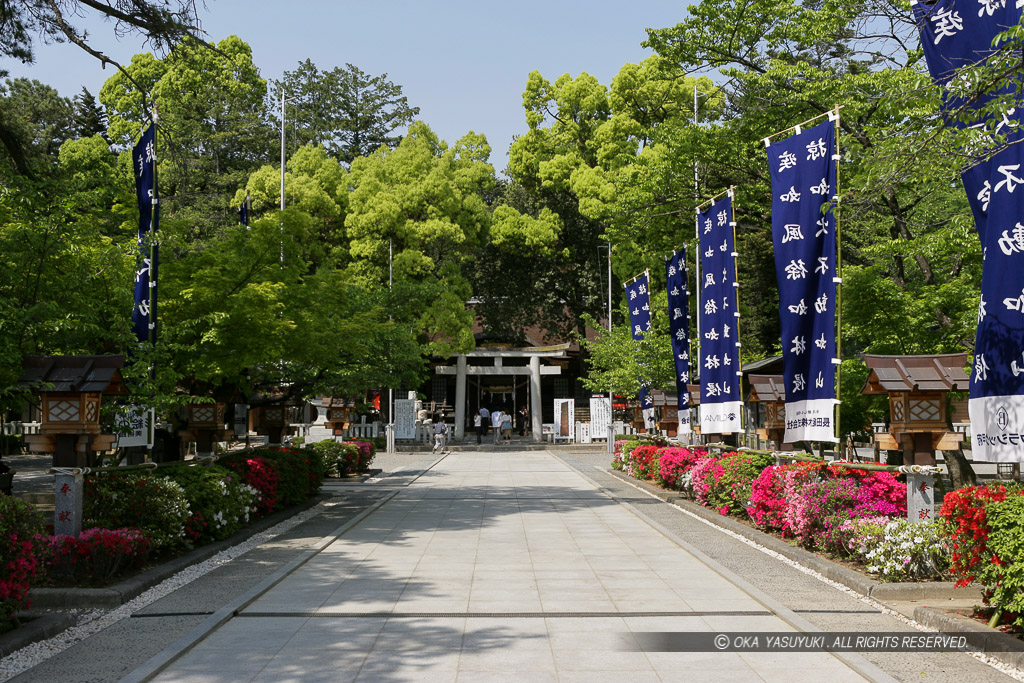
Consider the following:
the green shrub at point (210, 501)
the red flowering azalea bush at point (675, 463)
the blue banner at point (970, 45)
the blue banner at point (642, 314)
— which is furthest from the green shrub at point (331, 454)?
the blue banner at point (970, 45)

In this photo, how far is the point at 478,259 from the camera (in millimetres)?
46188

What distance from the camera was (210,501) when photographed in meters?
11.7

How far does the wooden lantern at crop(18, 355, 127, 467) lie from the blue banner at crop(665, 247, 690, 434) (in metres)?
12.1

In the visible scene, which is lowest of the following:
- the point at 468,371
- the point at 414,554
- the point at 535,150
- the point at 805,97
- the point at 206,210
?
the point at 414,554

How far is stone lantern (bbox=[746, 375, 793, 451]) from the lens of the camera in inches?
778

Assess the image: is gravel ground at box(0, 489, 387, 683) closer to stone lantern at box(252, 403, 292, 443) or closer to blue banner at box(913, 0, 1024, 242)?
stone lantern at box(252, 403, 292, 443)

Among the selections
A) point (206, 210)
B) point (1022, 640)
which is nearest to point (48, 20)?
point (1022, 640)

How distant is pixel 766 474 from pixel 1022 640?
640cm

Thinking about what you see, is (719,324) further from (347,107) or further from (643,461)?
(347,107)

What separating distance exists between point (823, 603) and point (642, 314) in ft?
58.2

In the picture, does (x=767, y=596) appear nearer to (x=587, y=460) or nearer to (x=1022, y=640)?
(x=1022, y=640)

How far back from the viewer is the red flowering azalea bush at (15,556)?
259 inches

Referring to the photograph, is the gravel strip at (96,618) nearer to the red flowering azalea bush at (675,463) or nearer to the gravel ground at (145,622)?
the gravel ground at (145,622)

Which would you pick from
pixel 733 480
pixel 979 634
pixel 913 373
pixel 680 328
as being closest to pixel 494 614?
pixel 979 634
